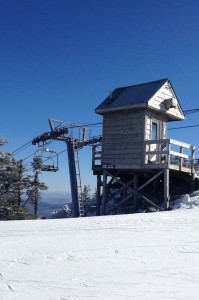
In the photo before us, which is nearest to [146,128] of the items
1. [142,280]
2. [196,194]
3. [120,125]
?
[120,125]

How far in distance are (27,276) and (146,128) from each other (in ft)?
39.9

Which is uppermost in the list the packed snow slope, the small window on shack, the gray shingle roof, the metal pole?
the gray shingle roof

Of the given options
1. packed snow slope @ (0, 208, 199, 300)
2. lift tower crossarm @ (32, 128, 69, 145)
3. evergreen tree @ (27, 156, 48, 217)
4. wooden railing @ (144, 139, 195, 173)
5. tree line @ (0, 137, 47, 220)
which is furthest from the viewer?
evergreen tree @ (27, 156, 48, 217)

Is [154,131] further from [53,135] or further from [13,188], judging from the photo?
[13,188]

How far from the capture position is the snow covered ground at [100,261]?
4.68 metres

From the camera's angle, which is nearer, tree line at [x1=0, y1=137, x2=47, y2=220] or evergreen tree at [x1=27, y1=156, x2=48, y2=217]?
tree line at [x1=0, y1=137, x2=47, y2=220]

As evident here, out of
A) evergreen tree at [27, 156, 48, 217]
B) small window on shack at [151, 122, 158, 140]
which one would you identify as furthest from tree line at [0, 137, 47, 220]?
small window on shack at [151, 122, 158, 140]

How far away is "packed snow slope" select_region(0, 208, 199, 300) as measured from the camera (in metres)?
4.68

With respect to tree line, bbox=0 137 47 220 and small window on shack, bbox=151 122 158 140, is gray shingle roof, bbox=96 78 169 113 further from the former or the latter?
tree line, bbox=0 137 47 220

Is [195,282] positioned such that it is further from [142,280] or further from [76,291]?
[76,291]

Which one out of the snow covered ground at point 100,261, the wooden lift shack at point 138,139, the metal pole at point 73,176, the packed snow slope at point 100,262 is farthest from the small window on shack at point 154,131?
the packed snow slope at point 100,262

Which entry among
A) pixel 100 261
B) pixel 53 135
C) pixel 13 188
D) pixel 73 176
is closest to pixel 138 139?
pixel 73 176

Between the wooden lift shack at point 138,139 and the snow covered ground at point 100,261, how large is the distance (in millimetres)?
6984

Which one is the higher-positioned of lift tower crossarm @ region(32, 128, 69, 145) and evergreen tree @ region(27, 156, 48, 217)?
lift tower crossarm @ region(32, 128, 69, 145)
